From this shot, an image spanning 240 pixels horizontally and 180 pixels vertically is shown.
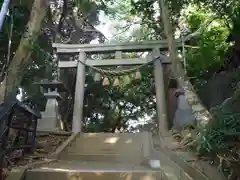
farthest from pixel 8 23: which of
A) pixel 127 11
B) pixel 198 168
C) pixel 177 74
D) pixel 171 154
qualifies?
pixel 127 11

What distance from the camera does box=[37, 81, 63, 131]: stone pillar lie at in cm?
961

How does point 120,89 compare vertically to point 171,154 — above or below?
above

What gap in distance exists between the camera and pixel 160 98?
10.0 m

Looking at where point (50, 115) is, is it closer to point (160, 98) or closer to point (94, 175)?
point (160, 98)

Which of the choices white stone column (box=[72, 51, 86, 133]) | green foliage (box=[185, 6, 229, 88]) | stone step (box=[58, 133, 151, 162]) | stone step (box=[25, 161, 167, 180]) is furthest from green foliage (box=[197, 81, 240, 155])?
white stone column (box=[72, 51, 86, 133])

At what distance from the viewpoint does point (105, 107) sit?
16188 mm

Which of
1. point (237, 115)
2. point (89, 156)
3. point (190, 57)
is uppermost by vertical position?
point (190, 57)

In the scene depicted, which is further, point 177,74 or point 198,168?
point 177,74

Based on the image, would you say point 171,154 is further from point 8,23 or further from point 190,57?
point 190,57

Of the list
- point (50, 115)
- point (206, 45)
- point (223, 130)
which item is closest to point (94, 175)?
point (223, 130)

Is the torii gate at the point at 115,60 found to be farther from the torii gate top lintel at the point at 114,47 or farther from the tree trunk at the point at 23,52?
the tree trunk at the point at 23,52

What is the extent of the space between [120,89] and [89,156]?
9.32m

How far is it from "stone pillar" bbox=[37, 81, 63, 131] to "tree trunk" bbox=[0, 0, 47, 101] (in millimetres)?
4174

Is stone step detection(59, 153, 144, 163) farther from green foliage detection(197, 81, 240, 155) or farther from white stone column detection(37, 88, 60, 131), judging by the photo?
white stone column detection(37, 88, 60, 131)
